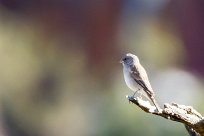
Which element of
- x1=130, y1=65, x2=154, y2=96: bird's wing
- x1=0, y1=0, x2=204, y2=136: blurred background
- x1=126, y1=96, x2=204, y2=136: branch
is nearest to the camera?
x1=126, y1=96, x2=204, y2=136: branch

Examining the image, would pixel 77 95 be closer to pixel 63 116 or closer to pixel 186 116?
pixel 63 116

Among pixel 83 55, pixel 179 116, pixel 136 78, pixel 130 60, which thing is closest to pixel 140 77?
pixel 136 78

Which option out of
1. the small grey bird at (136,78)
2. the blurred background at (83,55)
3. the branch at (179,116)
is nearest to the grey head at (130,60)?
the small grey bird at (136,78)

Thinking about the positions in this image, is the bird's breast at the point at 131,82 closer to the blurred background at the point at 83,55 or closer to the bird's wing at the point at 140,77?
the bird's wing at the point at 140,77

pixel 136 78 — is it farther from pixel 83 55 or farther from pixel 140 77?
pixel 83 55

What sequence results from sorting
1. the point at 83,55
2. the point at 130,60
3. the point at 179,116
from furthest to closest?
the point at 83,55
the point at 130,60
the point at 179,116

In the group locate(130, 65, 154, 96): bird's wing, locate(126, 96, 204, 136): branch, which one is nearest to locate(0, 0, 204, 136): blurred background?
locate(130, 65, 154, 96): bird's wing

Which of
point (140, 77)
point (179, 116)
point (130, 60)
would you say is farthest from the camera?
point (130, 60)

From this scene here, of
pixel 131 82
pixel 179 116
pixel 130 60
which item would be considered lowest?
pixel 179 116

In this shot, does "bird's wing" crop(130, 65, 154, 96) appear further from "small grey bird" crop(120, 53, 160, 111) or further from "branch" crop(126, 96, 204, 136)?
"branch" crop(126, 96, 204, 136)
